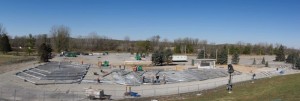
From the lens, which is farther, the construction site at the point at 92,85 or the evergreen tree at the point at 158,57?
the evergreen tree at the point at 158,57

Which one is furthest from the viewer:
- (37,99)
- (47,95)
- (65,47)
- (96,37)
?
(96,37)

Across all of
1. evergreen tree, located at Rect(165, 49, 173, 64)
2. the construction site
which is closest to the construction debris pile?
the construction site

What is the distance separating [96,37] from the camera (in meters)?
180

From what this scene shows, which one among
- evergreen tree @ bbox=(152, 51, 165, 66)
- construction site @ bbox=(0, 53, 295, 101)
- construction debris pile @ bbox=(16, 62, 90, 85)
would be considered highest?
evergreen tree @ bbox=(152, 51, 165, 66)

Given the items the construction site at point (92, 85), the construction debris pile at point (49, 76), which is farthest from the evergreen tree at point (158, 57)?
the construction debris pile at point (49, 76)

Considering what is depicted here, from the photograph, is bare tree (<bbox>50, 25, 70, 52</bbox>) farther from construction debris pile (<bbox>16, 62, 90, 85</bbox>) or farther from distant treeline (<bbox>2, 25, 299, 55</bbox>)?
construction debris pile (<bbox>16, 62, 90, 85</bbox>)

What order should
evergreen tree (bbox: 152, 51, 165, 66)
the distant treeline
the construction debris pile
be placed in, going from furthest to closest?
the distant treeline
evergreen tree (bbox: 152, 51, 165, 66)
the construction debris pile

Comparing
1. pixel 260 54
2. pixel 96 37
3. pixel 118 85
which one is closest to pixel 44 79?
pixel 118 85

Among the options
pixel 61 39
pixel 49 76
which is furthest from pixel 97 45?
pixel 49 76

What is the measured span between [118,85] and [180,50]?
97.7 m

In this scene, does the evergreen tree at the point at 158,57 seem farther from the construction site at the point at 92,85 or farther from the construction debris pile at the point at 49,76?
the construction debris pile at the point at 49,76

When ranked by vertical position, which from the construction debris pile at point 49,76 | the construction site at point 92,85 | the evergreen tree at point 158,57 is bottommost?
the construction site at point 92,85

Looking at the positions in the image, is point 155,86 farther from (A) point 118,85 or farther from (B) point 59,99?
(B) point 59,99

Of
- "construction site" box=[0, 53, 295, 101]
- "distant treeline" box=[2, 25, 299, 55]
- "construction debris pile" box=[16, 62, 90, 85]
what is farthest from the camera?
"distant treeline" box=[2, 25, 299, 55]
